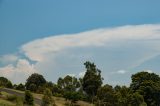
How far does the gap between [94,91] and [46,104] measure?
44.4 m

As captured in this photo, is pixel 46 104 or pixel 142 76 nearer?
pixel 46 104

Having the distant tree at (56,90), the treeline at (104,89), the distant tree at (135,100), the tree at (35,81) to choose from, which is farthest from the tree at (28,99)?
the tree at (35,81)

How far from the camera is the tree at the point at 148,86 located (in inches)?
4616

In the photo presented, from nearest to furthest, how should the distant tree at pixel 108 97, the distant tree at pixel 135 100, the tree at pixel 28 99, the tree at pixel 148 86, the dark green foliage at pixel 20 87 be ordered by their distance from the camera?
1. the tree at pixel 28 99
2. the distant tree at pixel 135 100
3. the distant tree at pixel 108 97
4. the tree at pixel 148 86
5. the dark green foliage at pixel 20 87

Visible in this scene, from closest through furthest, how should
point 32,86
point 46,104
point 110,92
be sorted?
point 46,104 → point 110,92 → point 32,86

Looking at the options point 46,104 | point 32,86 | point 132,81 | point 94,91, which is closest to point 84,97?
point 94,91

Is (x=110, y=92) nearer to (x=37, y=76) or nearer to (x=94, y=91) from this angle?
(x=94, y=91)

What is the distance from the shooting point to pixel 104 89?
9544 cm

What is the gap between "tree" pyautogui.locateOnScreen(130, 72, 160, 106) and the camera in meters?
117

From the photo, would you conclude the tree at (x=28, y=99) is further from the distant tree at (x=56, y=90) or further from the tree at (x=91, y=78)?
the distant tree at (x=56, y=90)

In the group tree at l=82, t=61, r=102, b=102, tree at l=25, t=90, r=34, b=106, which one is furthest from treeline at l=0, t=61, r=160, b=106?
tree at l=25, t=90, r=34, b=106

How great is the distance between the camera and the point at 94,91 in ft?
415

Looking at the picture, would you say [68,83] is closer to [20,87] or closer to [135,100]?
[20,87]

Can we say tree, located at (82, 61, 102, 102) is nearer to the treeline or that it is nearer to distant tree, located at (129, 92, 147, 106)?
the treeline
